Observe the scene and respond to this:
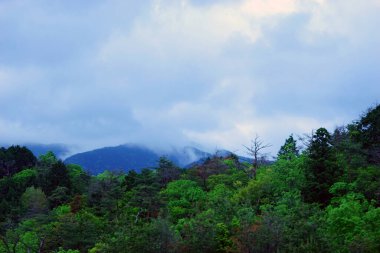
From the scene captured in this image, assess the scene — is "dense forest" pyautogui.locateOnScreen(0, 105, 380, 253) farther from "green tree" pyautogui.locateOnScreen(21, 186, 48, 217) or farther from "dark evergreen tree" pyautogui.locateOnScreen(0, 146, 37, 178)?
"dark evergreen tree" pyautogui.locateOnScreen(0, 146, 37, 178)

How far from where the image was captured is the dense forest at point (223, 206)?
25969mm

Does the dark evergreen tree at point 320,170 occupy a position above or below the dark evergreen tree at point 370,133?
below

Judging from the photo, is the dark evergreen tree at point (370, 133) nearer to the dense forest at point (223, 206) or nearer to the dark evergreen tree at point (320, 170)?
the dense forest at point (223, 206)

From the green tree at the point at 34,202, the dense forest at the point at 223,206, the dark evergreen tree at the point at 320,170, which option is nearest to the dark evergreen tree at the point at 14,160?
the dense forest at the point at 223,206

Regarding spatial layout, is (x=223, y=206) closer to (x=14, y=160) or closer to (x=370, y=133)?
(x=370, y=133)

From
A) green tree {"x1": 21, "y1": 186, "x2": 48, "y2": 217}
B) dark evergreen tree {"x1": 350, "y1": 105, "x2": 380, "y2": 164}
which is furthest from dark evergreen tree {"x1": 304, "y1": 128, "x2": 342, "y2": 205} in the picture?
green tree {"x1": 21, "y1": 186, "x2": 48, "y2": 217}

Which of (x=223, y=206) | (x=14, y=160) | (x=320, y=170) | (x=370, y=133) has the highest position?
(x=14, y=160)

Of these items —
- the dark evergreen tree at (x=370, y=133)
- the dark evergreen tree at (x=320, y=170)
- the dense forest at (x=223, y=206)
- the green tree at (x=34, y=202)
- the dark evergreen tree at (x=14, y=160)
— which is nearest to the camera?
the dense forest at (x=223, y=206)

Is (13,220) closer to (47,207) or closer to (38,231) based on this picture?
(47,207)

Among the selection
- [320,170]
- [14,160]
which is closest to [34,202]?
[14,160]

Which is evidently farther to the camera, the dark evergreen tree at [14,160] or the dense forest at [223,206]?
the dark evergreen tree at [14,160]

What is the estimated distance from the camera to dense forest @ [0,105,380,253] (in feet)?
85.2

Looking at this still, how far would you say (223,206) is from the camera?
33438mm

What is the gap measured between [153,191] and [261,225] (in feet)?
72.0
